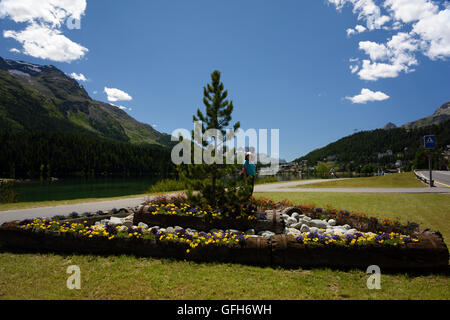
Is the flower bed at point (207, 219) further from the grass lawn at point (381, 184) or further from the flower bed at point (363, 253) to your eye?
the grass lawn at point (381, 184)

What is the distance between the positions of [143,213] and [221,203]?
117 inches

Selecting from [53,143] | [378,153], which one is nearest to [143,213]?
[53,143]

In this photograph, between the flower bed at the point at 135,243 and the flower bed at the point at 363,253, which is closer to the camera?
the flower bed at the point at 363,253

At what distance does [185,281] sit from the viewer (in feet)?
15.7

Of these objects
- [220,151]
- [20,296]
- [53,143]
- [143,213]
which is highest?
[53,143]

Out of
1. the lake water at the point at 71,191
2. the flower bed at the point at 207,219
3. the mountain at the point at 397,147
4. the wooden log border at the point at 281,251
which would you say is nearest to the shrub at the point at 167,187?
the lake water at the point at 71,191

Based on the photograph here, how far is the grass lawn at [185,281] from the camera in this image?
427 cm

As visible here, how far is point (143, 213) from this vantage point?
8.88m

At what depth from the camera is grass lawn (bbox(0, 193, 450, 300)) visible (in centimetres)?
427

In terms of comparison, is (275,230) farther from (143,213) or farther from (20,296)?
(20,296)

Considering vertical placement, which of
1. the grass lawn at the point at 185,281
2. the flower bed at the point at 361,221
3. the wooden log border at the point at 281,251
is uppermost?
the flower bed at the point at 361,221

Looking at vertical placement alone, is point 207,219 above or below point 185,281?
above

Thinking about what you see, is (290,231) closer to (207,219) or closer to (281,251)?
(281,251)

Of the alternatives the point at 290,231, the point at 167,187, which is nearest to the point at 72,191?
the point at 167,187
